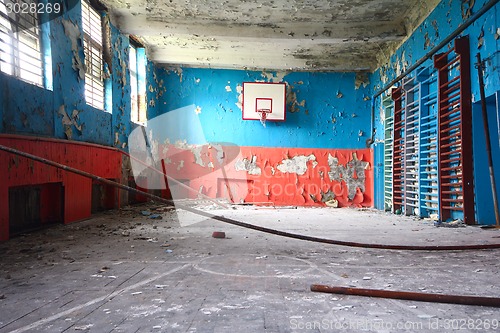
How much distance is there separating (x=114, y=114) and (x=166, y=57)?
2464 mm

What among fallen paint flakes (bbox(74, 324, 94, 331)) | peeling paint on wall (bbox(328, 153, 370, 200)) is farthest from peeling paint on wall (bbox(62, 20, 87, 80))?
peeling paint on wall (bbox(328, 153, 370, 200))

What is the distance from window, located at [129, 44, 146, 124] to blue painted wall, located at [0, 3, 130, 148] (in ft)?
3.43

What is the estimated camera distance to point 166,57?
24.3 feet

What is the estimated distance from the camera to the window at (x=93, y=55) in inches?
188

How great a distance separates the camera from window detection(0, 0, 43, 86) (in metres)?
3.16

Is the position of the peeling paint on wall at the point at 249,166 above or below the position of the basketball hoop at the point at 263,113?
below

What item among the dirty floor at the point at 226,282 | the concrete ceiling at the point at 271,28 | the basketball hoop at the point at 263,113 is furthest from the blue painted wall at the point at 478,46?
the basketball hoop at the point at 263,113

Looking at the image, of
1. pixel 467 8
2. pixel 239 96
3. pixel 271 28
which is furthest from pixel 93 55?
pixel 467 8

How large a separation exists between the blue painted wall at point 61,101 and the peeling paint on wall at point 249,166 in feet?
9.39

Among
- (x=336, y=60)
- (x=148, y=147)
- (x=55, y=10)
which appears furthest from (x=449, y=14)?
(x=148, y=147)

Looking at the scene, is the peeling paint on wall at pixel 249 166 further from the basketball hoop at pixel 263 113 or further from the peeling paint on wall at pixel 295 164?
the basketball hoop at pixel 263 113

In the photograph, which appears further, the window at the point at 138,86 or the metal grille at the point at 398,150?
the window at the point at 138,86

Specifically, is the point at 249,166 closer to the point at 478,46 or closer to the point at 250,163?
the point at 250,163

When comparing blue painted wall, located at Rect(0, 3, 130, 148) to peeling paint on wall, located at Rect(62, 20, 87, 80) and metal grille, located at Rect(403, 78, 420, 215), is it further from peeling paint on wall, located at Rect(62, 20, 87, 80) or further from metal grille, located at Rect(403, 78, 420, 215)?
metal grille, located at Rect(403, 78, 420, 215)
